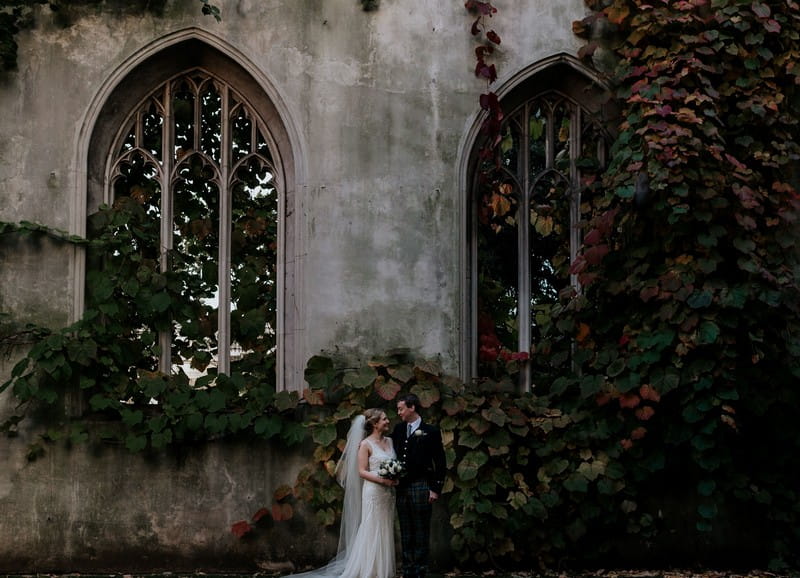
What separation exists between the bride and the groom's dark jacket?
0.55 ft

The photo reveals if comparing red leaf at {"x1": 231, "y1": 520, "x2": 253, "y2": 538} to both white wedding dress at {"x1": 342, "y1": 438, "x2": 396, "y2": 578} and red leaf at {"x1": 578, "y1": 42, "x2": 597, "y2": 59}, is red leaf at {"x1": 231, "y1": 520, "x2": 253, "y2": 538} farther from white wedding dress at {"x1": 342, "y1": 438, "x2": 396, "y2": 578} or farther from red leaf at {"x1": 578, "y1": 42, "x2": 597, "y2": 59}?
red leaf at {"x1": 578, "y1": 42, "x2": 597, "y2": 59}

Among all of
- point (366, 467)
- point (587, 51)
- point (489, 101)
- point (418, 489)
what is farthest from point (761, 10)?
point (366, 467)

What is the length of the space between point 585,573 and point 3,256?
5.92 meters

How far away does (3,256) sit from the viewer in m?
8.52

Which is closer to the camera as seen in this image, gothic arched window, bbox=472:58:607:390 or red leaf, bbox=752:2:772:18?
red leaf, bbox=752:2:772:18

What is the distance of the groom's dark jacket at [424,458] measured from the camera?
7.58m

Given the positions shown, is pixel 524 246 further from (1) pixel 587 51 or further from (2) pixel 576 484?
(2) pixel 576 484

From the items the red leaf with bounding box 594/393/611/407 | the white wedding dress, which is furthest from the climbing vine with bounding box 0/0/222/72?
the red leaf with bounding box 594/393/611/407

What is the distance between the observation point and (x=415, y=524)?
7.58 meters

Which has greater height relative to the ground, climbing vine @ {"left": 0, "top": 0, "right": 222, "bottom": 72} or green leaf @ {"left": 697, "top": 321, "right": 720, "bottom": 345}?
climbing vine @ {"left": 0, "top": 0, "right": 222, "bottom": 72}

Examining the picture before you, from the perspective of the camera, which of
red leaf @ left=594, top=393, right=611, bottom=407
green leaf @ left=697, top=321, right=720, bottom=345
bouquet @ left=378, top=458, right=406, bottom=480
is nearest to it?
bouquet @ left=378, top=458, right=406, bottom=480

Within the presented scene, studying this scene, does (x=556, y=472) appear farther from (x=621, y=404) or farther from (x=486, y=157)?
(x=486, y=157)

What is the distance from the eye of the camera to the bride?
25.1 feet

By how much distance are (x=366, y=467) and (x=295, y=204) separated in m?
2.66
